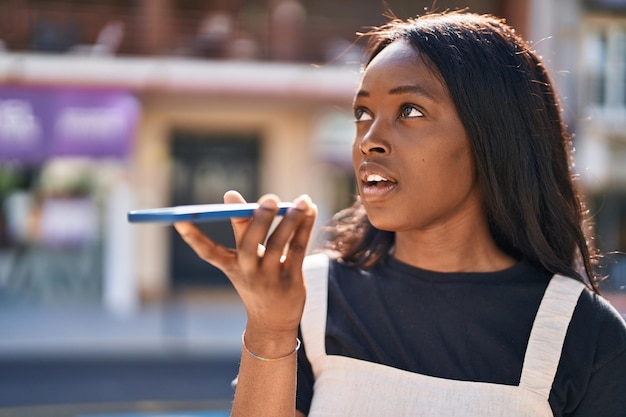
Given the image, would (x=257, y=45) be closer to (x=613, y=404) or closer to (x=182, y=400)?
(x=182, y=400)

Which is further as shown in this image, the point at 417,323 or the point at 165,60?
the point at 165,60

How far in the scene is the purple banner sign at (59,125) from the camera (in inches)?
457

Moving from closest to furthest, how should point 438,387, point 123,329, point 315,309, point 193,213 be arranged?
point 193,213, point 438,387, point 315,309, point 123,329

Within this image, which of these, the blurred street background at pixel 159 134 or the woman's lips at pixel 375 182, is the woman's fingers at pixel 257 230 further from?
the blurred street background at pixel 159 134

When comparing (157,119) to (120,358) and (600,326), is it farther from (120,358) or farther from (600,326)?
(600,326)

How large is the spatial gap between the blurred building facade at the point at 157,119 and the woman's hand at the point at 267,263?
35.6ft

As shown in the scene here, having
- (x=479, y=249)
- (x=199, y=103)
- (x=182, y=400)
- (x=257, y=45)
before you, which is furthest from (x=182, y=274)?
(x=479, y=249)

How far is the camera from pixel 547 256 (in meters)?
1.56

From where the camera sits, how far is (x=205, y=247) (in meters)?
1.14

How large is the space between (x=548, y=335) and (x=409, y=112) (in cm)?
51

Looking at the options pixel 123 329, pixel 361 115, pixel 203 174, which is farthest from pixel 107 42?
pixel 361 115

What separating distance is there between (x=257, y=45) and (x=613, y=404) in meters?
12.4

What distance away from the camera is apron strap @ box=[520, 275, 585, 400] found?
139 cm

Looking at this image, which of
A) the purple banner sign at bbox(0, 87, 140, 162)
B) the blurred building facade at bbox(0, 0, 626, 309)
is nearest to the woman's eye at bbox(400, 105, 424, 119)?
the blurred building facade at bbox(0, 0, 626, 309)
